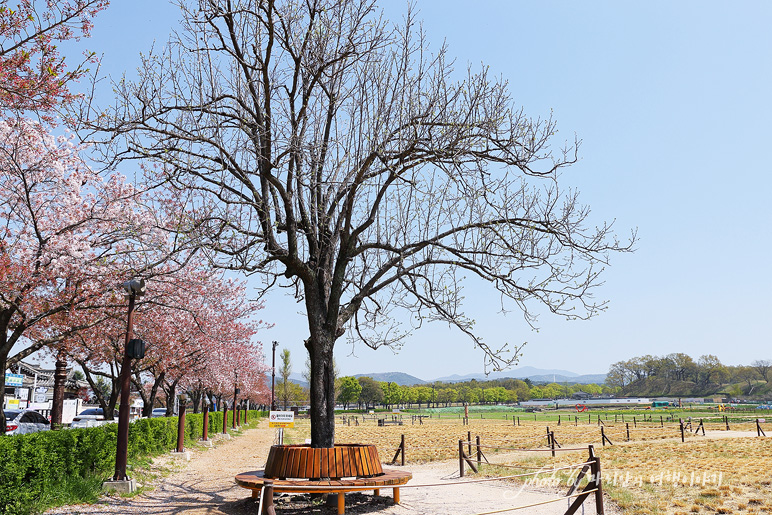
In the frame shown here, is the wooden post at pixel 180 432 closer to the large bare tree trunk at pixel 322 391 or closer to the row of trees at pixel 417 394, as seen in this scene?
the large bare tree trunk at pixel 322 391

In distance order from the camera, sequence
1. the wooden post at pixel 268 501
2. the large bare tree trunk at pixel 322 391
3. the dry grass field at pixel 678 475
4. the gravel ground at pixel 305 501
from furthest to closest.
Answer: the dry grass field at pixel 678 475 < the large bare tree trunk at pixel 322 391 < the gravel ground at pixel 305 501 < the wooden post at pixel 268 501

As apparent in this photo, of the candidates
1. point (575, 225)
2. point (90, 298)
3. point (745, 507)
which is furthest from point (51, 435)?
point (745, 507)

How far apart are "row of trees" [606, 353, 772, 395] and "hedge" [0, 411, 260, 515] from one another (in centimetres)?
16701

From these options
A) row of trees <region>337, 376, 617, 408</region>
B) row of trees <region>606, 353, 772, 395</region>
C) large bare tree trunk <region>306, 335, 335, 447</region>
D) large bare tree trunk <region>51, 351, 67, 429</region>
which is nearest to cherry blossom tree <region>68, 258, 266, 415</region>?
large bare tree trunk <region>51, 351, 67, 429</region>

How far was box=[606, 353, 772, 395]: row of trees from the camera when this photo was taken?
5807 inches

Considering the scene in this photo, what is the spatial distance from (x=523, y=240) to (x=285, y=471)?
18.4ft

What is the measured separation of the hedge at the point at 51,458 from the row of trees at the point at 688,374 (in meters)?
167

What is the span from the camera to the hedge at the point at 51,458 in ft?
24.4

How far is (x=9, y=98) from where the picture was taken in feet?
22.7

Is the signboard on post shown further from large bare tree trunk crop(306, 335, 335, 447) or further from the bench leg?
the bench leg

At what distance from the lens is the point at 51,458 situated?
29.2ft

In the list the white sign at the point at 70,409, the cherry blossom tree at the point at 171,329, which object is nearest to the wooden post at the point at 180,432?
the cherry blossom tree at the point at 171,329

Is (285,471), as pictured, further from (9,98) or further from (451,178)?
(9,98)

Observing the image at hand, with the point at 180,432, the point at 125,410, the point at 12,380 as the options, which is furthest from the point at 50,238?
the point at 12,380
